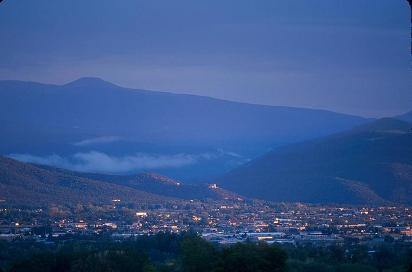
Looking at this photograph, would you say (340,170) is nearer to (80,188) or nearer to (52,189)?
(80,188)

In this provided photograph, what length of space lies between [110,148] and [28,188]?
175 feet

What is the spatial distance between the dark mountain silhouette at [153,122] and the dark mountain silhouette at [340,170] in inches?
997

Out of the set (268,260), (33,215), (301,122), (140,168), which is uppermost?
(301,122)

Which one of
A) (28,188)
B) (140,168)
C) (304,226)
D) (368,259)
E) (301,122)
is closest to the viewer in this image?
(368,259)

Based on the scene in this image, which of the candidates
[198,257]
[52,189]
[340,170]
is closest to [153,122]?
[340,170]

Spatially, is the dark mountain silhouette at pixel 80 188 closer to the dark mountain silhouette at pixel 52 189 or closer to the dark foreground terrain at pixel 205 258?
the dark mountain silhouette at pixel 52 189

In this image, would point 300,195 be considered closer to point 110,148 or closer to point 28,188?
point 28,188

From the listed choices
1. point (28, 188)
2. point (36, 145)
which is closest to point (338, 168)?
point (28, 188)

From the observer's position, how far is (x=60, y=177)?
82938 millimetres

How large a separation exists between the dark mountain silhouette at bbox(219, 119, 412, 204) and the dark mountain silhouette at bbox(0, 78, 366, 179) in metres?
25.3

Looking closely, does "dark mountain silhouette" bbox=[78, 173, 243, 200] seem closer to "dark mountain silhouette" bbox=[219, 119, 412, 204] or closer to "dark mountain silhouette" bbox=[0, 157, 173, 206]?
"dark mountain silhouette" bbox=[0, 157, 173, 206]

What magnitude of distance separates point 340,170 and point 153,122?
68092mm

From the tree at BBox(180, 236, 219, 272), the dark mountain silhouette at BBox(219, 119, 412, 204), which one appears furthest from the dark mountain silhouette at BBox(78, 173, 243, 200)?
the tree at BBox(180, 236, 219, 272)

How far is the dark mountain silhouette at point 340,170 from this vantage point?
83438 millimetres
